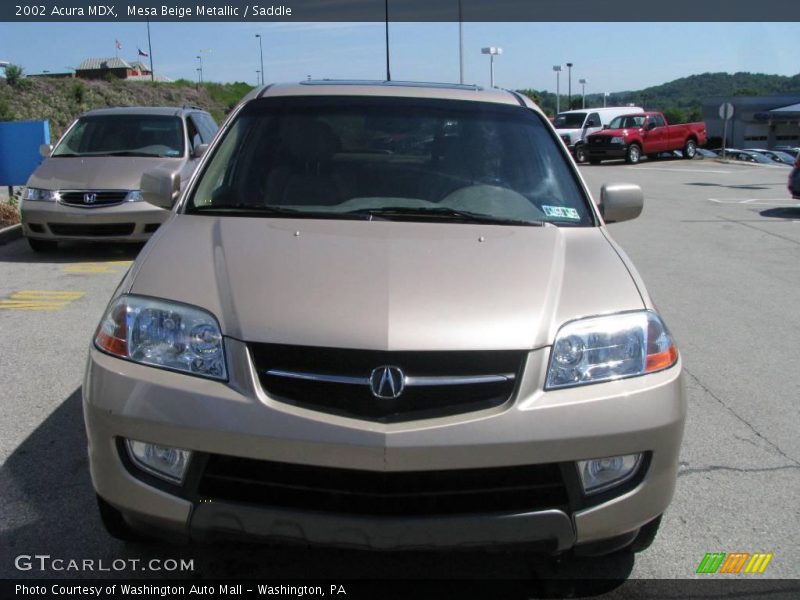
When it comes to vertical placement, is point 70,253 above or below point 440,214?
below

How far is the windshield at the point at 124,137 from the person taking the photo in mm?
10367

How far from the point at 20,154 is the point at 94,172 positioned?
4.26m

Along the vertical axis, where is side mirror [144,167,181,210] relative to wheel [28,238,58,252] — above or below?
above

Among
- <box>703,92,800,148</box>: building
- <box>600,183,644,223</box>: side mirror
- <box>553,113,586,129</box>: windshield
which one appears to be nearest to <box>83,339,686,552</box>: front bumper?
<box>600,183,644,223</box>: side mirror

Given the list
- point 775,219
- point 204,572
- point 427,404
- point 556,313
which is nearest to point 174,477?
point 204,572

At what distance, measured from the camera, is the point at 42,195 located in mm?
9336

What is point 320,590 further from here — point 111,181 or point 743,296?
point 111,181

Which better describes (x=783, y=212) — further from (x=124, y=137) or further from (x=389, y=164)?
(x=389, y=164)

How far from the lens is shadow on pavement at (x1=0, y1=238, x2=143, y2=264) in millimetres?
9594

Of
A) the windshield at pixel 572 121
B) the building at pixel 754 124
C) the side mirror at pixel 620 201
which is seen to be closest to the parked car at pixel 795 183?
the side mirror at pixel 620 201

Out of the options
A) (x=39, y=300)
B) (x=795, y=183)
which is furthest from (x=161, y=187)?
(x=795, y=183)

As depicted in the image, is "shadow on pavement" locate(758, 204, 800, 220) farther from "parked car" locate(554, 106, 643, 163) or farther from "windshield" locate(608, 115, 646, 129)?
"parked car" locate(554, 106, 643, 163)

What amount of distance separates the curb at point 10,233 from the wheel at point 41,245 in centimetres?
105

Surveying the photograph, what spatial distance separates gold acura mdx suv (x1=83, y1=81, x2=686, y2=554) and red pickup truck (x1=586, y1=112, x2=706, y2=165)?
94.2 feet
